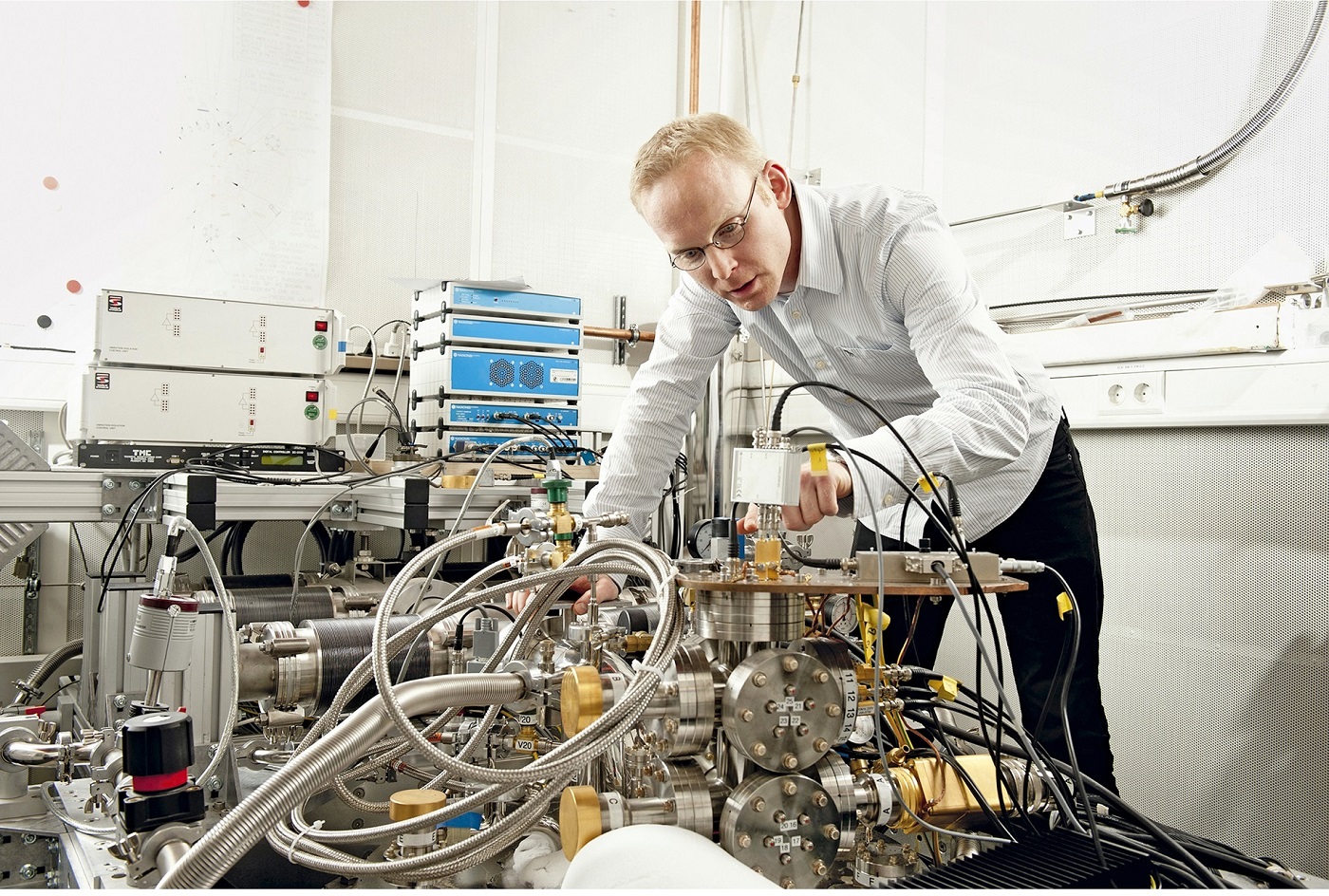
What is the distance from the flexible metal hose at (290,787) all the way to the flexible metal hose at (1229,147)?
7.50ft

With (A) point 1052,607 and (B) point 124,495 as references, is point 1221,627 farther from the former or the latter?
(B) point 124,495

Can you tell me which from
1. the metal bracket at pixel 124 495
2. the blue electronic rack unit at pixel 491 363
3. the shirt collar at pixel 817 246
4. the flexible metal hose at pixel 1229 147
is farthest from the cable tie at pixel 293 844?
the flexible metal hose at pixel 1229 147

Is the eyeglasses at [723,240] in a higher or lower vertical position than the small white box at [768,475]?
higher

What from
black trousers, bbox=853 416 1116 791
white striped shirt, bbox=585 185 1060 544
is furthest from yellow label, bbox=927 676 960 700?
black trousers, bbox=853 416 1116 791

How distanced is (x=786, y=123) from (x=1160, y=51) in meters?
1.66

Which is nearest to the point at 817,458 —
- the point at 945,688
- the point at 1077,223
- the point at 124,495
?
the point at 945,688

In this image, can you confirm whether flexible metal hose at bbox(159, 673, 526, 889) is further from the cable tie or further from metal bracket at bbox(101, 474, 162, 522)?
metal bracket at bbox(101, 474, 162, 522)

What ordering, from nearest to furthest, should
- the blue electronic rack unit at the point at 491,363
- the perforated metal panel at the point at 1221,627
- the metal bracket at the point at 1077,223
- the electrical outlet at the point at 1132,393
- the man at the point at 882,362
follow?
1. the man at the point at 882,362
2. the perforated metal panel at the point at 1221,627
3. the electrical outlet at the point at 1132,393
4. the metal bracket at the point at 1077,223
5. the blue electronic rack unit at the point at 491,363

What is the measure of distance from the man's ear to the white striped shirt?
0.02 metres

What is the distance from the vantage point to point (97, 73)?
10.5 feet

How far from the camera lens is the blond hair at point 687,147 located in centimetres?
137

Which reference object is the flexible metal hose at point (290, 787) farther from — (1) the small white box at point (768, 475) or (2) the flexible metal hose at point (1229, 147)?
(2) the flexible metal hose at point (1229, 147)

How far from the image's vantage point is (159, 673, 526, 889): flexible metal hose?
0.63 m

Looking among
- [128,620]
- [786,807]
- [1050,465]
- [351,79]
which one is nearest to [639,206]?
[1050,465]
